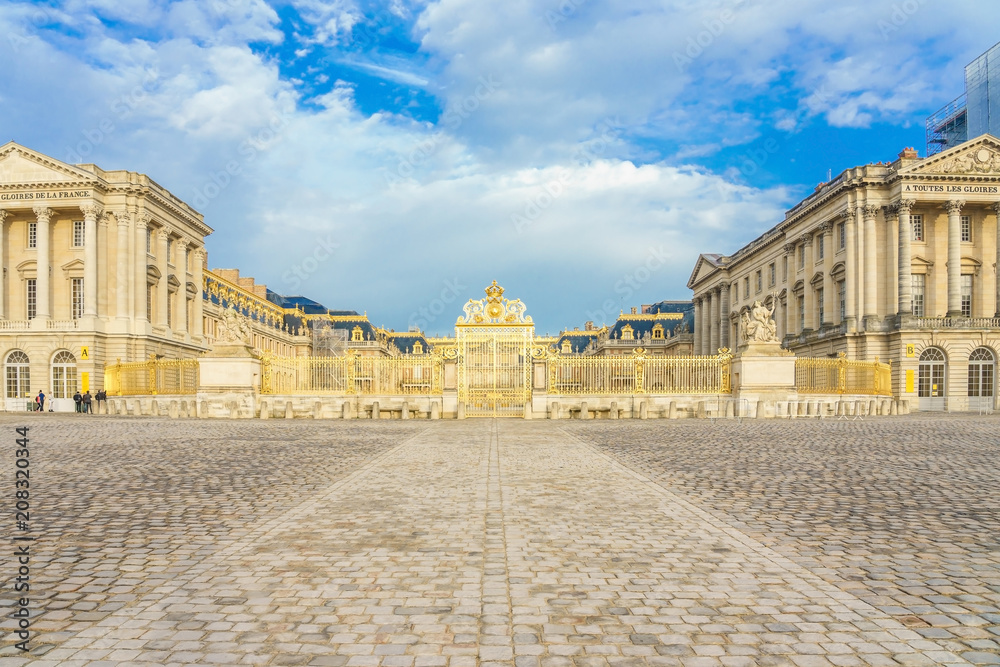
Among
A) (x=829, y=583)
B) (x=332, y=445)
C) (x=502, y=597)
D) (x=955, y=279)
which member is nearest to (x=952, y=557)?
(x=829, y=583)

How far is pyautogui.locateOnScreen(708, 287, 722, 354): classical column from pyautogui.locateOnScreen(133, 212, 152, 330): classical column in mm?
51960

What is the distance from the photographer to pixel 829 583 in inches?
205

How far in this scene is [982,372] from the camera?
42969 mm

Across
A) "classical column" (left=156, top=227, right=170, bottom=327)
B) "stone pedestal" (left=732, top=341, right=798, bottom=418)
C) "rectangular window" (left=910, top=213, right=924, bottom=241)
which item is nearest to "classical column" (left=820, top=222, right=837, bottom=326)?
"rectangular window" (left=910, top=213, right=924, bottom=241)

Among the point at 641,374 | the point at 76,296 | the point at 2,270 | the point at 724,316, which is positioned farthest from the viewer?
the point at 724,316

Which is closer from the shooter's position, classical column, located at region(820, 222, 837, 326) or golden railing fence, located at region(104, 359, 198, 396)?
golden railing fence, located at region(104, 359, 198, 396)

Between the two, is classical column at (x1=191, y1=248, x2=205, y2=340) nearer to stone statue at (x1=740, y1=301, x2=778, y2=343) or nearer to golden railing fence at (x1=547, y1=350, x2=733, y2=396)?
golden railing fence at (x1=547, y1=350, x2=733, y2=396)

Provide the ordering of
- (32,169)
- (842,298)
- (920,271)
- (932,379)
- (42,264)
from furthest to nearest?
(842,298)
(920,271)
(32,169)
(42,264)
(932,379)

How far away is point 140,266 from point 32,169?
8.44m

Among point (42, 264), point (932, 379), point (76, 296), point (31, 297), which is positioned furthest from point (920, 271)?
point (31, 297)

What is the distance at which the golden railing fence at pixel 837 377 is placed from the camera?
1134 inches

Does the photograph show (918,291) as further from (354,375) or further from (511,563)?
(511,563)

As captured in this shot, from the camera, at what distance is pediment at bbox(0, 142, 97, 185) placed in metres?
44.3

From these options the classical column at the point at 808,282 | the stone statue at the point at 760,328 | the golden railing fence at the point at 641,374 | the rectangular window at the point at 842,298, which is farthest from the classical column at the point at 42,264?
the classical column at the point at 808,282
